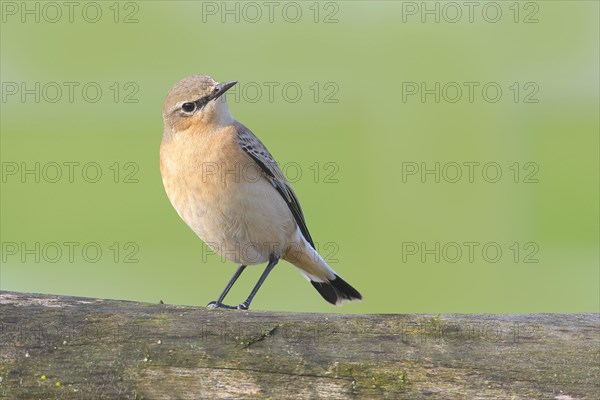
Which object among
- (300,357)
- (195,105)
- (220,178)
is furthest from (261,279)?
(300,357)

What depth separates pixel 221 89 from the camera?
4875mm

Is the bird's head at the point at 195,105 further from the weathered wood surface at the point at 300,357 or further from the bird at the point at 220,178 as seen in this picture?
the weathered wood surface at the point at 300,357

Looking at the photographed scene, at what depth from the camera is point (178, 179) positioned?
16.2 feet

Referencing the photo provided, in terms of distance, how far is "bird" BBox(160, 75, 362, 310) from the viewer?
4906 millimetres

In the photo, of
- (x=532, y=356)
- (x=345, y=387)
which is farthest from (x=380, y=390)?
(x=532, y=356)

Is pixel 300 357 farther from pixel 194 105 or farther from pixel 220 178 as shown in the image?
pixel 194 105

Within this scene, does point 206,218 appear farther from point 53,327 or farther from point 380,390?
point 380,390

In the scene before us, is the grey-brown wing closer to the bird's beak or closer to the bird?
the bird

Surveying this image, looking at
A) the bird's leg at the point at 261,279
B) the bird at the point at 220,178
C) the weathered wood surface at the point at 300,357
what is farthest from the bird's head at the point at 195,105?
the weathered wood surface at the point at 300,357

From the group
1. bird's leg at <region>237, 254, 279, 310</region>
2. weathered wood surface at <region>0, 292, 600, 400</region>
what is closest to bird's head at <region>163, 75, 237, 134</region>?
bird's leg at <region>237, 254, 279, 310</region>

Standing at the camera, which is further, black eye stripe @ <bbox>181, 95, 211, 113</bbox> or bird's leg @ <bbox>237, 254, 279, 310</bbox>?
bird's leg @ <bbox>237, 254, 279, 310</bbox>

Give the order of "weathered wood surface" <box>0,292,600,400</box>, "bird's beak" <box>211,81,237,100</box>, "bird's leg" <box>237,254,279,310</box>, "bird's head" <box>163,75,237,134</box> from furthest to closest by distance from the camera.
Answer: "bird's leg" <box>237,254,279,310</box>, "bird's head" <box>163,75,237,134</box>, "bird's beak" <box>211,81,237,100</box>, "weathered wood surface" <box>0,292,600,400</box>

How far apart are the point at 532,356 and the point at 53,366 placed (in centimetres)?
171

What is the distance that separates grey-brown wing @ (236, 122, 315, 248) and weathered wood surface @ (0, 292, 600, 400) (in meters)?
2.26
